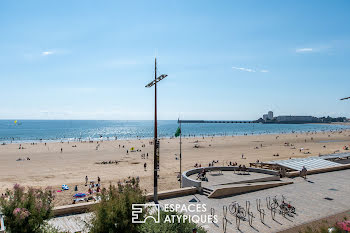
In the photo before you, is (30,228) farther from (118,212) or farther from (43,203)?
(118,212)

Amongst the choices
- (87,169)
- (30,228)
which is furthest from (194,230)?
(87,169)

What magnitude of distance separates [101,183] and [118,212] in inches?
807

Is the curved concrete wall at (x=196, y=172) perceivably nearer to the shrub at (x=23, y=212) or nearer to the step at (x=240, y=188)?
the step at (x=240, y=188)

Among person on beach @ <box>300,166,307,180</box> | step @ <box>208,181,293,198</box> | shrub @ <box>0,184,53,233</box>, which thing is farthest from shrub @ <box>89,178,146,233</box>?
person on beach @ <box>300,166,307,180</box>

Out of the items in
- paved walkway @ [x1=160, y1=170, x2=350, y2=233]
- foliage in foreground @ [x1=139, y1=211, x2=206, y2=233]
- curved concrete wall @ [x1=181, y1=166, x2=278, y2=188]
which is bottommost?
paved walkway @ [x1=160, y1=170, x2=350, y2=233]

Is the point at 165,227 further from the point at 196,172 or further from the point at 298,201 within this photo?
the point at 196,172

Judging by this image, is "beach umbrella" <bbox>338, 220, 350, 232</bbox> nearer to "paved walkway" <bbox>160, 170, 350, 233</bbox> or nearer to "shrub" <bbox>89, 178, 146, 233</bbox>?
"paved walkway" <bbox>160, 170, 350, 233</bbox>

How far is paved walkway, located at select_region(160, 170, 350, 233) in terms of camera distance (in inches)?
448

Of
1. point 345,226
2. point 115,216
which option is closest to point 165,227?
point 115,216

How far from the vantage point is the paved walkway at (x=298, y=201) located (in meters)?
11.4

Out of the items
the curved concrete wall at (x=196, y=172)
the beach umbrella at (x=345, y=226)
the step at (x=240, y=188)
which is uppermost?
the beach umbrella at (x=345, y=226)

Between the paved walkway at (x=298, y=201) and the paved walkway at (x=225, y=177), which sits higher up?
the paved walkway at (x=225, y=177)

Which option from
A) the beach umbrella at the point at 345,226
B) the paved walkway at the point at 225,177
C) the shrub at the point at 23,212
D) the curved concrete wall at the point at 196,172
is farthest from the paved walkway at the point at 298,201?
the shrub at the point at 23,212

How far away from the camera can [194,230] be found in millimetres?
7539
